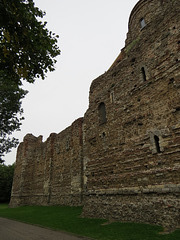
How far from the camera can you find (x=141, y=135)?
9414mm

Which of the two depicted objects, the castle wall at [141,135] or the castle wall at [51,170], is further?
the castle wall at [51,170]

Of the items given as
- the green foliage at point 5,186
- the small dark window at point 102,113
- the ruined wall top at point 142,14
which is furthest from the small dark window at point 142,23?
the green foliage at point 5,186

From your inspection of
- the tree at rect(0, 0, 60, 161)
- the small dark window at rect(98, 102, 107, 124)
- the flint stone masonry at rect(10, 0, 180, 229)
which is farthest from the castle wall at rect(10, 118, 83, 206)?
the tree at rect(0, 0, 60, 161)

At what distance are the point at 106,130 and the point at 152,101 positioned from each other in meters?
3.70

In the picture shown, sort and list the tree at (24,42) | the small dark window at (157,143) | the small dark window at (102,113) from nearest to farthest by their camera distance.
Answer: the tree at (24,42), the small dark window at (157,143), the small dark window at (102,113)

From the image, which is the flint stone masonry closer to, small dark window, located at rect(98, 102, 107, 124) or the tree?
small dark window, located at rect(98, 102, 107, 124)

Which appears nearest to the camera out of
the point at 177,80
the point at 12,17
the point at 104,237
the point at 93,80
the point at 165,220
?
the point at 12,17

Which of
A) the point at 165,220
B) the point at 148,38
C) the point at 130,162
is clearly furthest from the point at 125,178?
the point at 148,38

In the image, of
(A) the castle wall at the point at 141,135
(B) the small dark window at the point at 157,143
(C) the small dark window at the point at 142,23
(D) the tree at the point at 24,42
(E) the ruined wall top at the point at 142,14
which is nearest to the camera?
(D) the tree at the point at 24,42

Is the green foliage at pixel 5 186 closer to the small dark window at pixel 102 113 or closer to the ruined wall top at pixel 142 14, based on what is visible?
the small dark window at pixel 102 113

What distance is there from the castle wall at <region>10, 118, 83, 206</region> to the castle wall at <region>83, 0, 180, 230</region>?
6.12 m

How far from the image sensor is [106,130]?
464 inches

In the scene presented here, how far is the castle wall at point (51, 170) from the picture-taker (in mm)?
18516

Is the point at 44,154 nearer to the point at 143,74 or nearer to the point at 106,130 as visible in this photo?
the point at 106,130
